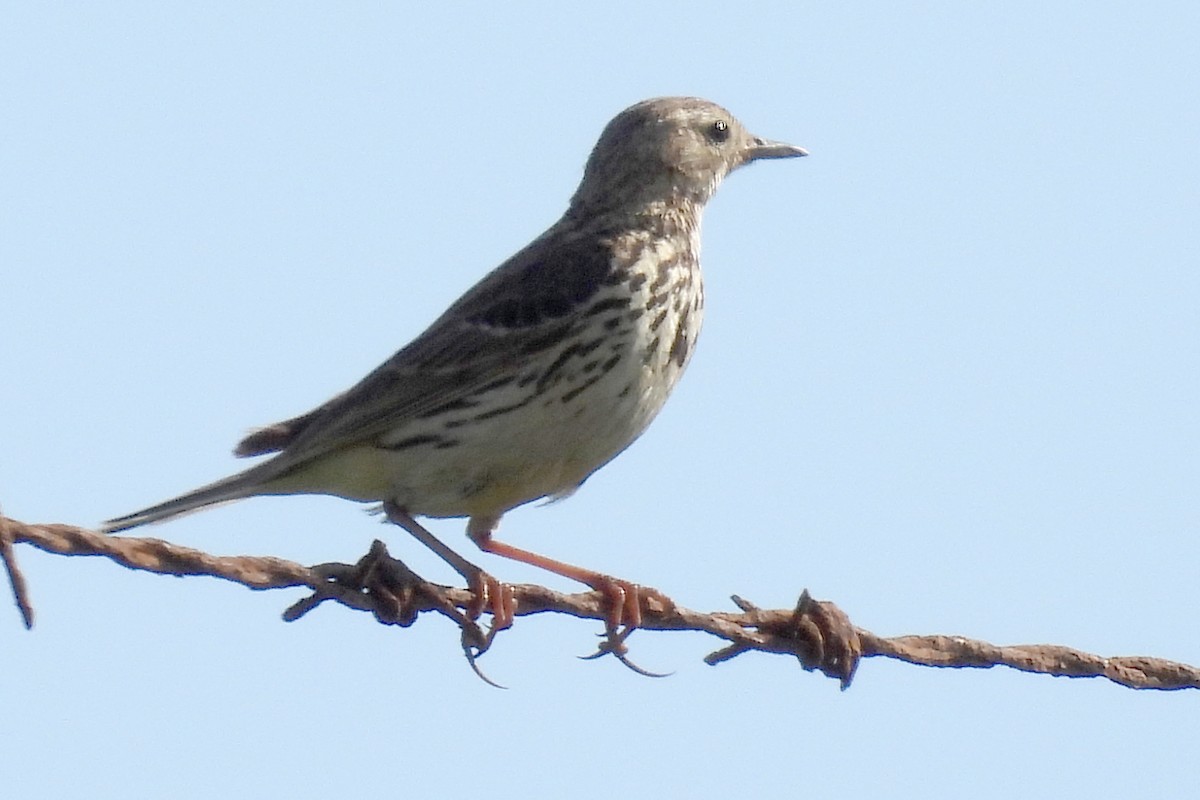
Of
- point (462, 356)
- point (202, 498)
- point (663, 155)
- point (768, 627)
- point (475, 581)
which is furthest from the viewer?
point (663, 155)

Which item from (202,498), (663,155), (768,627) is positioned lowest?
(768,627)

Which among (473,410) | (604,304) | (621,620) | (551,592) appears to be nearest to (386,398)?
(473,410)

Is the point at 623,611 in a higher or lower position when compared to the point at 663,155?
lower

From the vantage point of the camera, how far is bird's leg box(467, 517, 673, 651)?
7688mm

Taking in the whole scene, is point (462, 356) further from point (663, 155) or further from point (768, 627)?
point (768, 627)

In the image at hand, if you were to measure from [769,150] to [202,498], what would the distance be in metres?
4.09

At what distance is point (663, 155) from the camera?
10086mm

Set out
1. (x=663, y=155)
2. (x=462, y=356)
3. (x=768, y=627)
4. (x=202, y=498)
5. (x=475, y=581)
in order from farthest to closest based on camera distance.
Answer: (x=663, y=155)
(x=462, y=356)
(x=202, y=498)
(x=475, y=581)
(x=768, y=627)

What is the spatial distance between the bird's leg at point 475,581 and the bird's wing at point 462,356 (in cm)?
39

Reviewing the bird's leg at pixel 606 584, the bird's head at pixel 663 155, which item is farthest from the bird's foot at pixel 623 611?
the bird's head at pixel 663 155

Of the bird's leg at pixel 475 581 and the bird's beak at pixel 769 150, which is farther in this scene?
the bird's beak at pixel 769 150

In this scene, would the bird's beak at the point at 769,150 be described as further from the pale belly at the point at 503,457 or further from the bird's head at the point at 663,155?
the pale belly at the point at 503,457

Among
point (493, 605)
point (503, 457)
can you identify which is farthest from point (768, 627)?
point (503, 457)

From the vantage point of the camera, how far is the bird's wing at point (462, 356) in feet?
27.8
